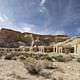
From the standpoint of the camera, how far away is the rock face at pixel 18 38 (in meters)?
86.5

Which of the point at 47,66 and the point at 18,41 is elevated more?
the point at 18,41

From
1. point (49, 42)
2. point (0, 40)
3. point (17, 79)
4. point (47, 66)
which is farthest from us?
point (49, 42)

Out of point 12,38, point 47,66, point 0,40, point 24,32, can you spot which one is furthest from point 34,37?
point 47,66

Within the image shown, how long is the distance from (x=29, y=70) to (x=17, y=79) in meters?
1.96

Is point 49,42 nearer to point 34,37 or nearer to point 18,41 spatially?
point 34,37

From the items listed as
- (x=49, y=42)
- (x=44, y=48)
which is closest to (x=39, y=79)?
(x=44, y=48)

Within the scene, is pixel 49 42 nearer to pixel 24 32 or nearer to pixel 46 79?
pixel 24 32

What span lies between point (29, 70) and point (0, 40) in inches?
3143

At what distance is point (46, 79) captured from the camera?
7.38 metres

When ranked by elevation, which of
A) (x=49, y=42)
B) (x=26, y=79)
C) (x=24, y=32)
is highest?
(x=24, y=32)

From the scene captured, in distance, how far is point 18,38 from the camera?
3684 inches

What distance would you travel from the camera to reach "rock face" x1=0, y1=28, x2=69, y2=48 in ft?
284

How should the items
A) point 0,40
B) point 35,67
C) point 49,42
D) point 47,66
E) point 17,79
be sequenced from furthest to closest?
point 49,42, point 0,40, point 47,66, point 35,67, point 17,79

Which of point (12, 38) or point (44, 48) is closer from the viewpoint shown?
point (44, 48)
